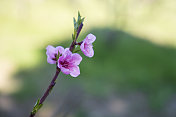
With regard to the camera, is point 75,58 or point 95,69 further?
point 95,69

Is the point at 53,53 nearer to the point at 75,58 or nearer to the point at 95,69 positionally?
the point at 75,58

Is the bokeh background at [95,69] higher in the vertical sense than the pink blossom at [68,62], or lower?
lower

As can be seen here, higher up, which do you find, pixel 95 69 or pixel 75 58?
pixel 75 58

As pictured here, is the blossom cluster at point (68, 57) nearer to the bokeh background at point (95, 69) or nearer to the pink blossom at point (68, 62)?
the pink blossom at point (68, 62)

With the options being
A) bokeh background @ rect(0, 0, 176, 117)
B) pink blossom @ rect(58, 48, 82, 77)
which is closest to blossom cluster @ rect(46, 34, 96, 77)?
pink blossom @ rect(58, 48, 82, 77)

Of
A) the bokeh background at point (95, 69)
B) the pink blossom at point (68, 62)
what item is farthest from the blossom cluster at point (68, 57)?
the bokeh background at point (95, 69)

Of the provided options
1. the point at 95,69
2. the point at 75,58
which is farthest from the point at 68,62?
the point at 95,69

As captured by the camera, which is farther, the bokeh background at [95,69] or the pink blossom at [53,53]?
the bokeh background at [95,69]
